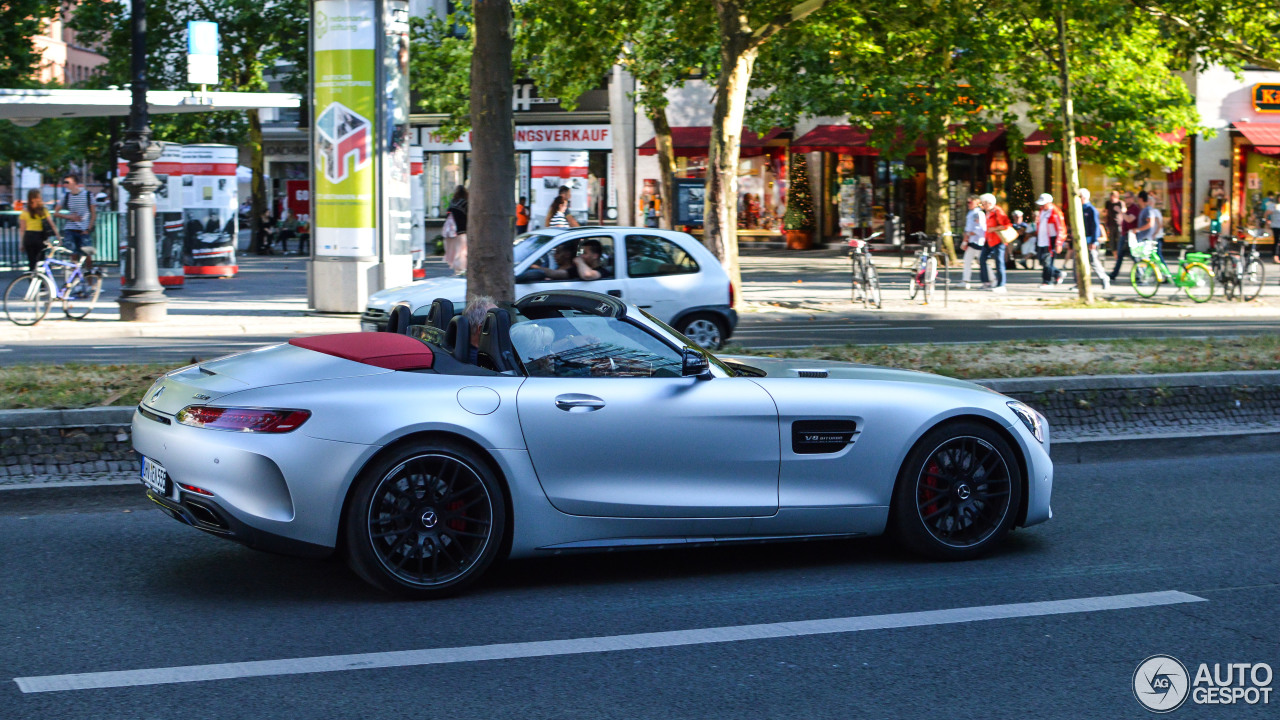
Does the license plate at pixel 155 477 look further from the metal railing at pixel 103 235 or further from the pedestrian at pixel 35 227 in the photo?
the metal railing at pixel 103 235

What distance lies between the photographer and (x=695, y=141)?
125 feet

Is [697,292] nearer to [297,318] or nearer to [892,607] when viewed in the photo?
[297,318]

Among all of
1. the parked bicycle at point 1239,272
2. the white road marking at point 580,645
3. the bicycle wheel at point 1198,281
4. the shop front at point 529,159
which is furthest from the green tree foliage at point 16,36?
the white road marking at point 580,645

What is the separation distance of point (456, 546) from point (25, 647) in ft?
5.12

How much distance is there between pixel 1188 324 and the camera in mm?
19031

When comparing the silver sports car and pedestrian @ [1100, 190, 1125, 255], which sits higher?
pedestrian @ [1100, 190, 1125, 255]

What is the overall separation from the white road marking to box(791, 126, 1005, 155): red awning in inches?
1241

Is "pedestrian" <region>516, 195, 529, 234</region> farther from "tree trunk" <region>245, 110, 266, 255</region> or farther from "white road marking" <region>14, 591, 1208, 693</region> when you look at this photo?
"white road marking" <region>14, 591, 1208, 693</region>

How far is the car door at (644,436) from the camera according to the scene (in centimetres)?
550

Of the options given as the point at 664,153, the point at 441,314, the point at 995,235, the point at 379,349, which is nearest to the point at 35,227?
the point at 664,153

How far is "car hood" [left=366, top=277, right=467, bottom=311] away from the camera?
1341 cm

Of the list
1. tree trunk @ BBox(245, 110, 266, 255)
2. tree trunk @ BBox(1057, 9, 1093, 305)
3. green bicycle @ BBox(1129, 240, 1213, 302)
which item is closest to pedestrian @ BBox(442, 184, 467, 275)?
tree trunk @ BBox(1057, 9, 1093, 305)

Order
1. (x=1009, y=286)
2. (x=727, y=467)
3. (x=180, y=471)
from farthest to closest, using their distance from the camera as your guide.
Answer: (x=1009, y=286) < (x=727, y=467) < (x=180, y=471)

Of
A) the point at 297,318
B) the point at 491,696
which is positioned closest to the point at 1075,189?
the point at 297,318
